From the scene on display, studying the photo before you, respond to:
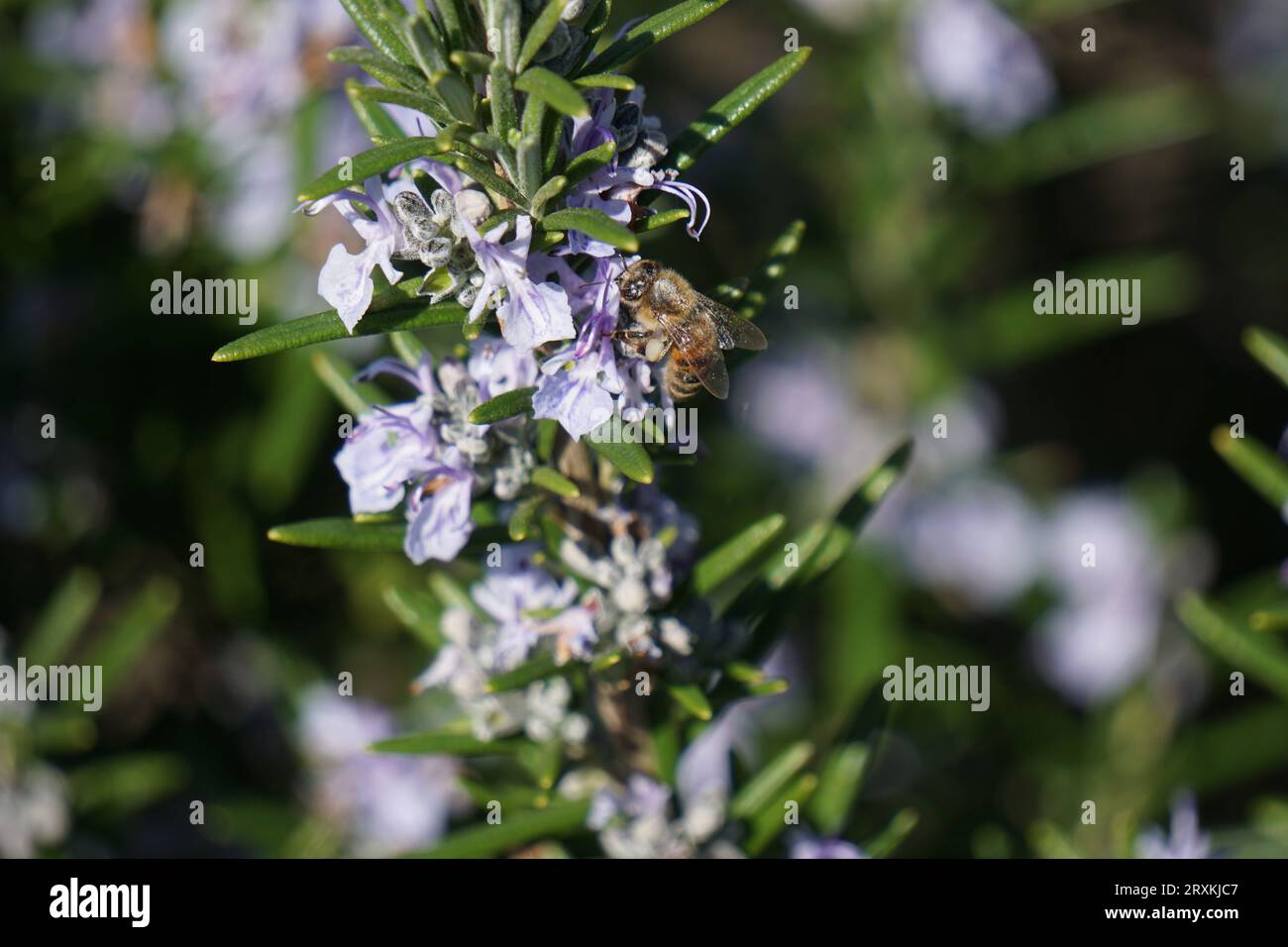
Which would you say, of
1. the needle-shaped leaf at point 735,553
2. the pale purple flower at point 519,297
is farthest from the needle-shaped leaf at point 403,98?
the needle-shaped leaf at point 735,553

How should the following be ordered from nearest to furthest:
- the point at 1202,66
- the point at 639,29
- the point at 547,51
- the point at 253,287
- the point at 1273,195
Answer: the point at 547,51
the point at 639,29
the point at 253,287
the point at 1273,195
the point at 1202,66

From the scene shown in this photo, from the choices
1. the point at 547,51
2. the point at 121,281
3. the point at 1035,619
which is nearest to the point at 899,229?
the point at 1035,619

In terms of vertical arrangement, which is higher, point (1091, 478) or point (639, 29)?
point (639, 29)

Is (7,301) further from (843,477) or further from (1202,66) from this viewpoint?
(1202,66)

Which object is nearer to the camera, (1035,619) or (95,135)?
(95,135)

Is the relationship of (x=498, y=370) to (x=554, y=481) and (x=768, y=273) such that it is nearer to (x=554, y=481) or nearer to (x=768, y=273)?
(x=554, y=481)

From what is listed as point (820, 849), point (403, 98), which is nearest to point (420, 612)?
point (820, 849)

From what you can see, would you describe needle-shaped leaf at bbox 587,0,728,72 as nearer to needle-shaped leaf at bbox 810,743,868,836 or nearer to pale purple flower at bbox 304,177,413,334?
pale purple flower at bbox 304,177,413,334

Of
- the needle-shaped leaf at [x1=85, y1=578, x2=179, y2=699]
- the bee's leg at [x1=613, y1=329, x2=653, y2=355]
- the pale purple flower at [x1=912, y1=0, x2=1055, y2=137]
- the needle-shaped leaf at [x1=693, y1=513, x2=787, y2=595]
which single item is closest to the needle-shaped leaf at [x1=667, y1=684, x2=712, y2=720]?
the needle-shaped leaf at [x1=693, y1=513, x2=787, y2=595]
